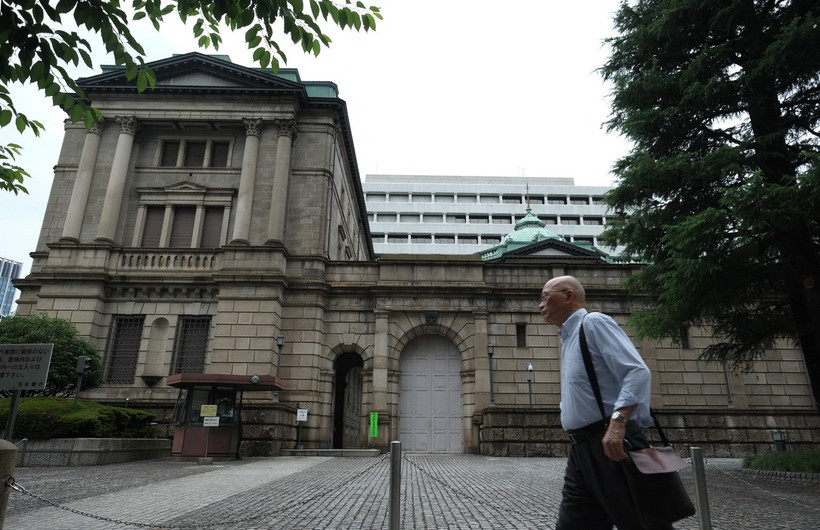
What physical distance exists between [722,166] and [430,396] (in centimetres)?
1520

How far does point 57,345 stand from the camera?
1917 cm

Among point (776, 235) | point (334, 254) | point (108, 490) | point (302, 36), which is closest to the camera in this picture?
point (302, 36)

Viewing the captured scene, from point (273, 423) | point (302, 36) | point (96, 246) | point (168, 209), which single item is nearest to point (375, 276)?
point (273, 423)

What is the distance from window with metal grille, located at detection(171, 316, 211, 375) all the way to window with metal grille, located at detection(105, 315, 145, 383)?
1649 mm

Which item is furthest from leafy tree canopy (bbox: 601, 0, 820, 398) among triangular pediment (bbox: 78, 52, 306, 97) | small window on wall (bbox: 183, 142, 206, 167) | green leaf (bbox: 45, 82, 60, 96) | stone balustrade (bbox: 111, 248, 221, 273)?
small window on wall (bbox: 183, 142, 206, 167)

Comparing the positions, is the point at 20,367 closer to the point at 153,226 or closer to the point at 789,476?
the point at 789,476

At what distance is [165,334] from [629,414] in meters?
23.3

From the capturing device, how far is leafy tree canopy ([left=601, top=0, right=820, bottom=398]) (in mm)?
11188

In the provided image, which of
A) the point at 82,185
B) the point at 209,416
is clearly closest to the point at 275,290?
the point at 209,416

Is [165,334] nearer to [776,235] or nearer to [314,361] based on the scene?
[314,361]

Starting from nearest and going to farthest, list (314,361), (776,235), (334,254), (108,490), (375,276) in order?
(108,490)
(776,235)
(314,361)
(375,276)
(334,254)

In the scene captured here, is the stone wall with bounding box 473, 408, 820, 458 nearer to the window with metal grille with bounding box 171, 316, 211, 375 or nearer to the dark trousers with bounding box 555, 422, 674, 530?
the window with metal grille with bounding box 171, 316, 211, 375

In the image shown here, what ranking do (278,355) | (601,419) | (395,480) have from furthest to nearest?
(278,355) → (395,480) → (601,419)

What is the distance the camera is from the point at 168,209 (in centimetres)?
2505
